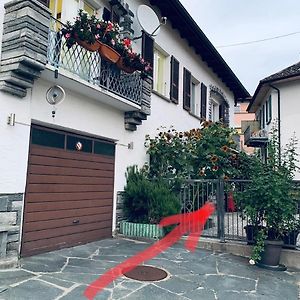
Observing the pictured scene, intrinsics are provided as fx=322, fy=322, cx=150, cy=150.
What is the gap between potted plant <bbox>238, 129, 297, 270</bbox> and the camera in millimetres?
Answer: 5664

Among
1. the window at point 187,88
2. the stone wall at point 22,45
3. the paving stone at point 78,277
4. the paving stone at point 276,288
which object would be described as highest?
the window at point 187,88

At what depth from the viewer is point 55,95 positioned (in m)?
5.61

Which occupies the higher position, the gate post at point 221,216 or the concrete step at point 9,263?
the gate post at point 221,216

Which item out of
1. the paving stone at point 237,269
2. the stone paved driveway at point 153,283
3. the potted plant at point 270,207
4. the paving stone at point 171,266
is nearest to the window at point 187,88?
the potted plant at point 270,207

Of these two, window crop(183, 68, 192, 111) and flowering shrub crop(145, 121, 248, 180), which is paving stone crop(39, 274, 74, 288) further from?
window crop(183, 68, 192, 111)

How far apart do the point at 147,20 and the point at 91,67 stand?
2.80 meters

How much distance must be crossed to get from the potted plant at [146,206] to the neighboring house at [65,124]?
A: 32cm

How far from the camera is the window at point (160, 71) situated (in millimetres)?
9828

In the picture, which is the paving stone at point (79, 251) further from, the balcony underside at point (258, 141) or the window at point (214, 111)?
the balcony underside at point (258, 141)

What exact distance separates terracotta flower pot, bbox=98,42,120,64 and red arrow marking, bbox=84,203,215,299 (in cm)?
368

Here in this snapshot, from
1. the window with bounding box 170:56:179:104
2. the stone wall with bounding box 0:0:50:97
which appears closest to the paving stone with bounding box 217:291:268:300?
the stone wall with bounding box 0:0:50:97

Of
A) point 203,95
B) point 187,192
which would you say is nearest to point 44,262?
point 187,192

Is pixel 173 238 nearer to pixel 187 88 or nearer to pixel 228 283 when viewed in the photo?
pixel 228 283

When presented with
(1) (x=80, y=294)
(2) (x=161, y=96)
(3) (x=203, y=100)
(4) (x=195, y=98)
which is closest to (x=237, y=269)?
(1) (x=80, y=294)
